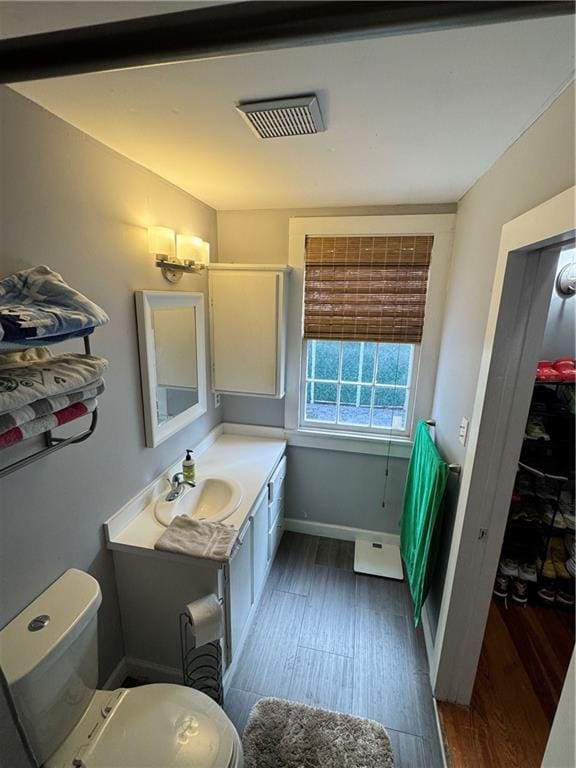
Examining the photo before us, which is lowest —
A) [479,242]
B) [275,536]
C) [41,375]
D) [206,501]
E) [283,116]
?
[275,536]

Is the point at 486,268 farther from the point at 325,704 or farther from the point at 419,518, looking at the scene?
the point at 325,704

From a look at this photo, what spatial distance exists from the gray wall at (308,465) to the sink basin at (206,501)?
74 cm

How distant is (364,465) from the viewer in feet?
8.24

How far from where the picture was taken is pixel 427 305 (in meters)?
2.18

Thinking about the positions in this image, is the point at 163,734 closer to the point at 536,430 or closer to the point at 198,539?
the point at 198,539

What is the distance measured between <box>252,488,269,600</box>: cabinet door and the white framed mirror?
647mm

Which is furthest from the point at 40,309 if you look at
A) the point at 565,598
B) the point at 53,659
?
the point at 565,598

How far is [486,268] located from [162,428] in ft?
5.54

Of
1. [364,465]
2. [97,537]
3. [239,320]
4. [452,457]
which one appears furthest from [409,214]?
[97,537]

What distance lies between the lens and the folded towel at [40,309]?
2.65ft

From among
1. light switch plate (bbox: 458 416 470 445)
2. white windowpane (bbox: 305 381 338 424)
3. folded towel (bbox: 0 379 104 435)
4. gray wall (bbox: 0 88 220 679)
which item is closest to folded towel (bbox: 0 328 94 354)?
folded towel (bbox: 0 379 104 435)

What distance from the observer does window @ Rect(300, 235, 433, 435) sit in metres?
2.20

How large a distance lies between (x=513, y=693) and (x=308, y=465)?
160 cm

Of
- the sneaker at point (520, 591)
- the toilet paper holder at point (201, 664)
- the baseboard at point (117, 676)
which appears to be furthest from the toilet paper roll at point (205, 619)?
the sneaker at point (520, 591)
